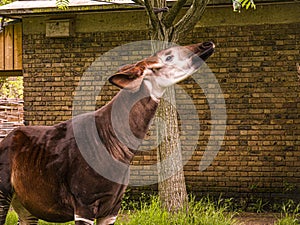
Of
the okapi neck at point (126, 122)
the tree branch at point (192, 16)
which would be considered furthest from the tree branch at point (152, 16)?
the okapi neck at point (126, 122)

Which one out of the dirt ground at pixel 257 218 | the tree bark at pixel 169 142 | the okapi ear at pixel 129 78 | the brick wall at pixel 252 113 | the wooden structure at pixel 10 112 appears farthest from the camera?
the wooden structure at pixel 10 112

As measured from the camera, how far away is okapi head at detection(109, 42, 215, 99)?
3.41 metres

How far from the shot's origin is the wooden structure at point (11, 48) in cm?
1023

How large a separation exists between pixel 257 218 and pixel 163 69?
17.3 feet

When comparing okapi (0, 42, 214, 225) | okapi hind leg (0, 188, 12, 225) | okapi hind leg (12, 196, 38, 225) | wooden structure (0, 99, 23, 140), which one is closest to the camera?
okapi (0, 42, 214, 225)

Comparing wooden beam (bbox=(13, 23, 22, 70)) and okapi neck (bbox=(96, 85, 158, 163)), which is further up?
wooden beam (bbox=(13, 23, 22, 70))

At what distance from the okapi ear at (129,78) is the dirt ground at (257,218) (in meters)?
4.67

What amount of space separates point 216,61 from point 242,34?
23.7 inches

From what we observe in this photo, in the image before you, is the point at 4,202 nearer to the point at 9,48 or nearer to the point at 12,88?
the point at 9,48

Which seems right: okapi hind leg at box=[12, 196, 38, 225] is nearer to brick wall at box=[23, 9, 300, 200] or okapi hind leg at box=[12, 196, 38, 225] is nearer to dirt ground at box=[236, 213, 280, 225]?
dirt ground at box=[236, 213, 280, 225]

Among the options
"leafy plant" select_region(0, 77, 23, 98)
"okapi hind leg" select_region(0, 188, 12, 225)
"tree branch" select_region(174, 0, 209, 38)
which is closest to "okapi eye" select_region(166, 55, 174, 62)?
"okapi hind leg" select_region(0, 188, 12, 225)

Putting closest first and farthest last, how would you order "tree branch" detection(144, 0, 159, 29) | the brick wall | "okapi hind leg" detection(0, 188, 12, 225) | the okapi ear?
the okapi ear, "okapi hind leg" detection(0, 188, 12, 225), "tree branch" detection(144, 0, 159, 29), the brick wall

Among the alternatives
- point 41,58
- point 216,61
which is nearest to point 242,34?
point 216,61

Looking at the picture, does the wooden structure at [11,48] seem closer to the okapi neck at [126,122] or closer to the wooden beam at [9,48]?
the wooden beam at [9,48]
